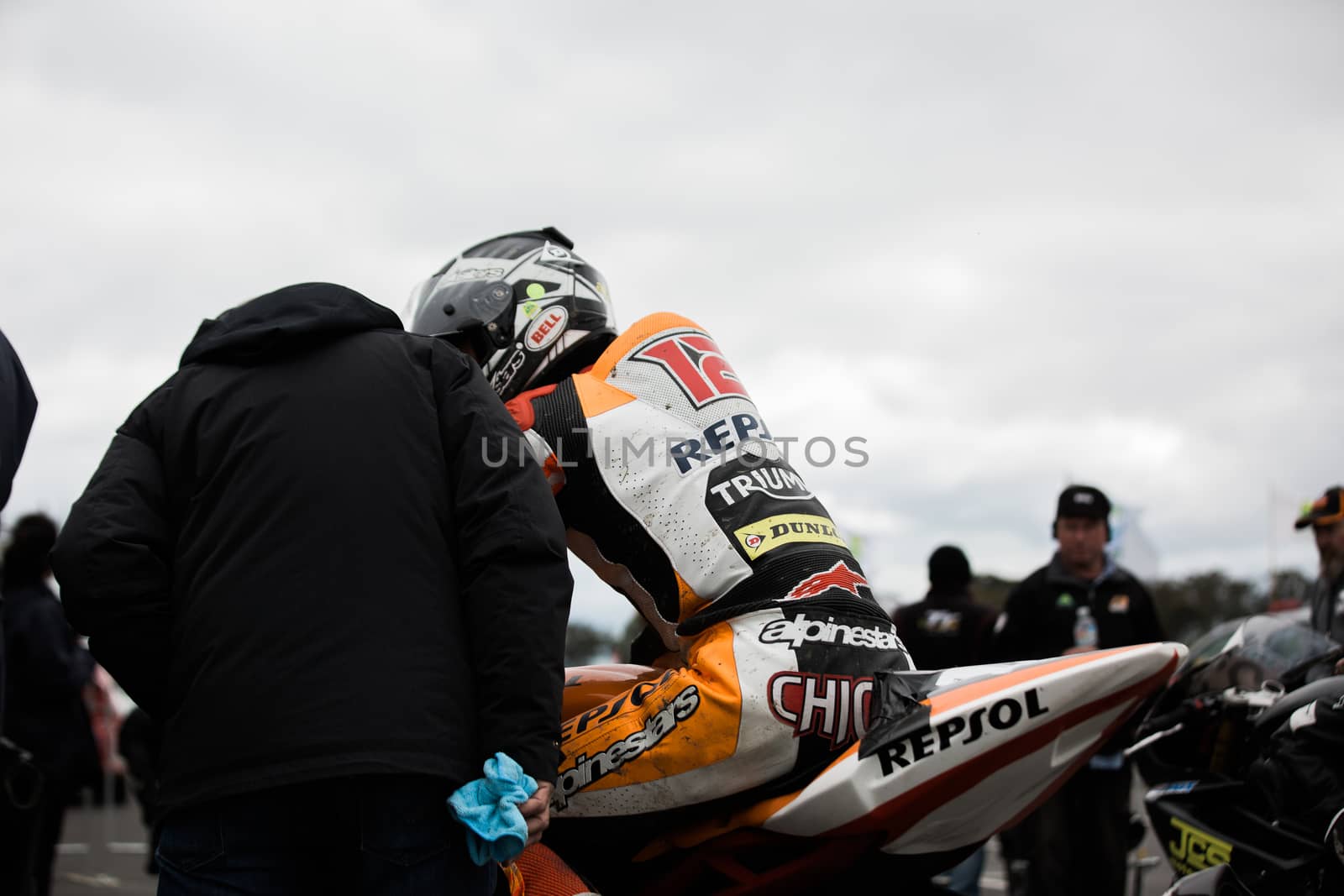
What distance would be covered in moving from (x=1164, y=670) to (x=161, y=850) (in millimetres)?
1803

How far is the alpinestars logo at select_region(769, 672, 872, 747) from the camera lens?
7.71 ft

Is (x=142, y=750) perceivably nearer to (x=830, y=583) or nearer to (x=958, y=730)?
(x=830, y=583)

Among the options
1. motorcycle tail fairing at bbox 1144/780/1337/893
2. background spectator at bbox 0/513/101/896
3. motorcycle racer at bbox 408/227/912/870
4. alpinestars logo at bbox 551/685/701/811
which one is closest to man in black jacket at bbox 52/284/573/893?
motorcycle racer at bbox 408/227/912/870

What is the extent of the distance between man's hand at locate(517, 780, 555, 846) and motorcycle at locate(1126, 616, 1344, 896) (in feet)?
5.53

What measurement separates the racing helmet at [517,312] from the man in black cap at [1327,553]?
167 inches

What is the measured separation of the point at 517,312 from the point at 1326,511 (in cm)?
473

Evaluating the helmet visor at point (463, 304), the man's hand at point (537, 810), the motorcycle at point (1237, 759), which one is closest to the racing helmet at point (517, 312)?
the helmet visor at point (463, 304)

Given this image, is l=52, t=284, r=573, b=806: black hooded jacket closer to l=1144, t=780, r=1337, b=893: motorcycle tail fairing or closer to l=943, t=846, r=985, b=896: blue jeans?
l=1144, t=780, r=1337, b=893: motorcycle tail fairing

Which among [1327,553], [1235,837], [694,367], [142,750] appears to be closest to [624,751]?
[694,367]

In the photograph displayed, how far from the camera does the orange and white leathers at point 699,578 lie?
7.75ft

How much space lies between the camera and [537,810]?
81.8 inches

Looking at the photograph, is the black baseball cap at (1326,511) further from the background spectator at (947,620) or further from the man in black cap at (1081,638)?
the background spectator at (947,620)

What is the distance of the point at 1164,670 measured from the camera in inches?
83.4

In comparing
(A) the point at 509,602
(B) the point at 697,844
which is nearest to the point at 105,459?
(A) the point at 509,602
